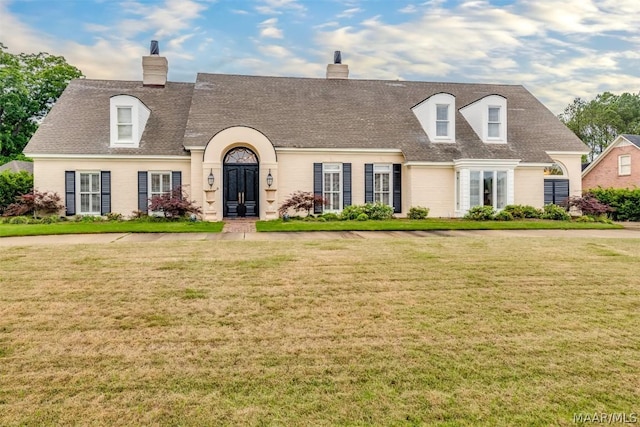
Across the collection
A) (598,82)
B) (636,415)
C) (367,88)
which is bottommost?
(636,415)

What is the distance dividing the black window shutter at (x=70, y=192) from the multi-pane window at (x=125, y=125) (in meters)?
2.38

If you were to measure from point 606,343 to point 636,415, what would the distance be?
1.44m

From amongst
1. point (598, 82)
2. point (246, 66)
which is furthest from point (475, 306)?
point (598, 82)

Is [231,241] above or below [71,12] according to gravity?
below

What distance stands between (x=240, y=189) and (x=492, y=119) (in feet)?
38.8

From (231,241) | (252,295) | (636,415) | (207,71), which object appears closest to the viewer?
(636,415)

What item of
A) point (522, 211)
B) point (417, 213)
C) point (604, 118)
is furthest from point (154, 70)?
point (604, 118)

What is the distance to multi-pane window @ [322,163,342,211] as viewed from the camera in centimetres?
1839

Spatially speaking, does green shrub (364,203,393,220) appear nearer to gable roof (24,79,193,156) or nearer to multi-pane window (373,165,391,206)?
multi-pane window (373,165,391,206)

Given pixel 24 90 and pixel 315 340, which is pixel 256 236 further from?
pixel 24 90

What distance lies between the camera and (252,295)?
19.8 feet

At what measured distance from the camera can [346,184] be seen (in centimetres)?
1842

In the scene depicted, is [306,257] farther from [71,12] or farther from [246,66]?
[246,66]
